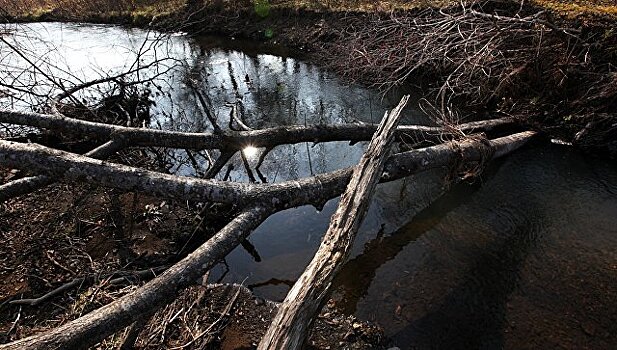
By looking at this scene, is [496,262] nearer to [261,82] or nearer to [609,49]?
[609,49]

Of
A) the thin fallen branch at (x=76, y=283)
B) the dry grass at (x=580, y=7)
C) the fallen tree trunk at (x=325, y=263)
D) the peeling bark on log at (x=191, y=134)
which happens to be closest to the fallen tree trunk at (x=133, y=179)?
the fallen tree trunk at (x=325, y=263)

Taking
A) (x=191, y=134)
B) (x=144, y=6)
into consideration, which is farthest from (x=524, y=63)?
(x=144, y=6)

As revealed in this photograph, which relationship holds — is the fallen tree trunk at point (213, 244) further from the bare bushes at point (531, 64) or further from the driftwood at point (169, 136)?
the bare bushes at point (531, 64)

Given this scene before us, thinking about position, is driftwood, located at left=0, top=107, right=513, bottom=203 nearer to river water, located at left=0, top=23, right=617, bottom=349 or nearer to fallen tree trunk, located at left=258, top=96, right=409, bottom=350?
river water, located at left=0, top=23, right=617, bottom=349

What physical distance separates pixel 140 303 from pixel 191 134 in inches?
88.4

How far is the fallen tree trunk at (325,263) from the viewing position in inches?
83.8

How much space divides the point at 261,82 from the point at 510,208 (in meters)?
6.02

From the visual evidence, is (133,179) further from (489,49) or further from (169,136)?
(489,49)

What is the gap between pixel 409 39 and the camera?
21.1 feet

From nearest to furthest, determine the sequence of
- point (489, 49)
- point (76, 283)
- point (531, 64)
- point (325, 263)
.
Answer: point (325, 263)
point (76, 283)
point (489, 49)
point (531, 64)

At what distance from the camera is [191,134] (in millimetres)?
4387

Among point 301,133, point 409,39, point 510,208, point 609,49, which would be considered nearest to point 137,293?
point 301,133

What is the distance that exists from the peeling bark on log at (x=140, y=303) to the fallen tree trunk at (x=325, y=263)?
0.77m

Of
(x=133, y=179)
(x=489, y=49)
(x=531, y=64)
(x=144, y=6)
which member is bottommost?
(x=144, y=6)
